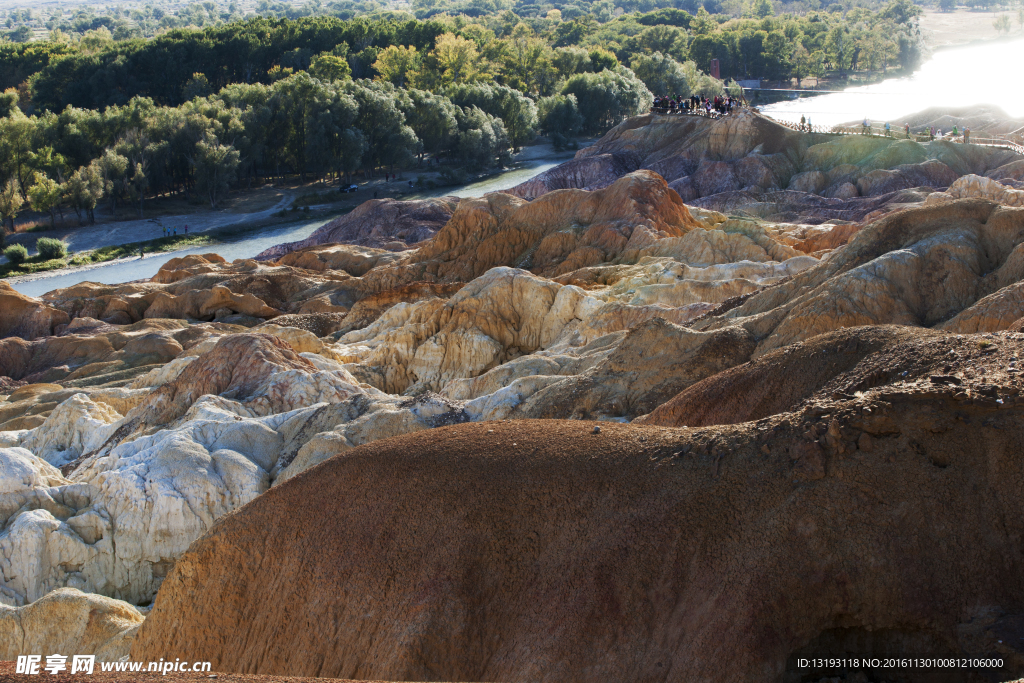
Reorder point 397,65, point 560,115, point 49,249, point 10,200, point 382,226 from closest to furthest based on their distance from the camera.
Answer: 1. point 382,226
2. point 49,249
3. point 10,200
4. point 560,115
5. point 397,65

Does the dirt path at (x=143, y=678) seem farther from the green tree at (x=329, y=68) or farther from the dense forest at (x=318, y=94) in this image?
the green tree at (x=329, y=68)

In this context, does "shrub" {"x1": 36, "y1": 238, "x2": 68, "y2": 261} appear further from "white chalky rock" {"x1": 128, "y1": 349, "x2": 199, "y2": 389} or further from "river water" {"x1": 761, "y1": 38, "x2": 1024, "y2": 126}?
"river water" {"x1": 761, "y1": 38, "x2": 1024, "y2": 126}

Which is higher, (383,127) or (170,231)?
(383,127)

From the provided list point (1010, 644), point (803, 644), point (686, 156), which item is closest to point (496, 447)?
point (803, 644)

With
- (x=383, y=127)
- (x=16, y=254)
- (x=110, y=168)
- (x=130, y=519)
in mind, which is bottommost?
(x=16, y=254)

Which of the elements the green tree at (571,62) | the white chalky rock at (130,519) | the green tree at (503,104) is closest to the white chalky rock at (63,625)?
the white chalky rock at (130,519)

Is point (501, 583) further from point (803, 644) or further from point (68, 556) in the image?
point (68, 556)

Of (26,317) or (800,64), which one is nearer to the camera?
(26,317)

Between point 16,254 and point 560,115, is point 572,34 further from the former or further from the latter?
point 16,254

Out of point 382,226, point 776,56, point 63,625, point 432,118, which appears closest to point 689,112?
point 432,118
